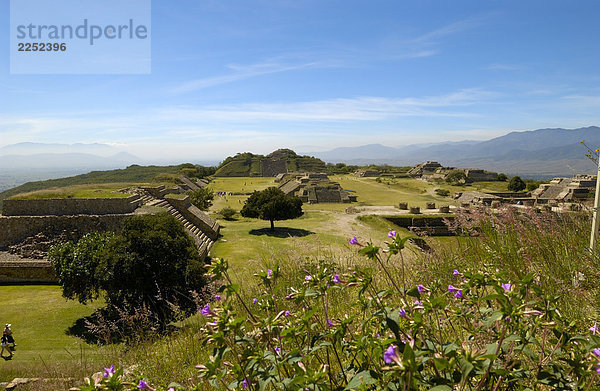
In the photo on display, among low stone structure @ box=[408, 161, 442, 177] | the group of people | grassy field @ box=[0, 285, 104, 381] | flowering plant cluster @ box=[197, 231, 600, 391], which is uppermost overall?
low stone structure @ box=[408, 161, 442, 177]

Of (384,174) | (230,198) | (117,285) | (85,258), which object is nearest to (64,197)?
(85,258)

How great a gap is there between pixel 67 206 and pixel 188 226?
690 cm

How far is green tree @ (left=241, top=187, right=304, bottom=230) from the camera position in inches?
1043

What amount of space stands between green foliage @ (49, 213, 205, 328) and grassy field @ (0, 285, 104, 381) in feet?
3.54

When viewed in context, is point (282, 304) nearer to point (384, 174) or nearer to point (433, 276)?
point (433, 276)

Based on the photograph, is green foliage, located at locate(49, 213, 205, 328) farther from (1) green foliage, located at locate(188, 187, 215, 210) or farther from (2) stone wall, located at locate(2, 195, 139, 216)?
(1) green foliage, located at locate(188, 187, 215, 210)

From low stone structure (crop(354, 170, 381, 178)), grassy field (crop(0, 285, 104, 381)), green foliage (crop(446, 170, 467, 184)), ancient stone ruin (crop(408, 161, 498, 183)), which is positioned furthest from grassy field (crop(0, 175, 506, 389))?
low stone structure (crop(354, 170, 381, 178))

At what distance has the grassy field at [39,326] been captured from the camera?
8.12 metres

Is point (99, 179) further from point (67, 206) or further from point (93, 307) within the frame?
point (93, 307)

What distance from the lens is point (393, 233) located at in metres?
1.90

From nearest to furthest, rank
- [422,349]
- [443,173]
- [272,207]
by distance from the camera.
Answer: [422,349] → [272,207] → [443,173]

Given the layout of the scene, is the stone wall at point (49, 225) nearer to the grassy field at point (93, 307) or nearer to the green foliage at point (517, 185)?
the grassy field at point (93, 307)

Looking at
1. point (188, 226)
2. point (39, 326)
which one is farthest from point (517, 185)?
point (39, 326)

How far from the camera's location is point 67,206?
19.4m
